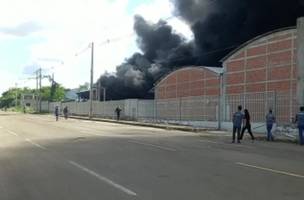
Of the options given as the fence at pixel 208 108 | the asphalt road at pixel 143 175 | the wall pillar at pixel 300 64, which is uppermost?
the wall pillar at pixel 300 64

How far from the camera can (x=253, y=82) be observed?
1986 inches

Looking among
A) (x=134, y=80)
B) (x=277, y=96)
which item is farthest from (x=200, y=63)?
(x=277, y=96)

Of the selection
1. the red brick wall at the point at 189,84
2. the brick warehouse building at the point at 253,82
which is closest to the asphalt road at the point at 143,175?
the brick warehouse building at the point at 253,82

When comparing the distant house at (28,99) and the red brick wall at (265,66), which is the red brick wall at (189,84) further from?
the distant house at (28,99)

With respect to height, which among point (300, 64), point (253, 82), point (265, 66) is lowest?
point (253, 82)

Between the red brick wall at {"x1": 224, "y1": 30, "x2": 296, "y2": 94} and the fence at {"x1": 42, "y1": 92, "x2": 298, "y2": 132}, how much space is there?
→ 3134 millimetres

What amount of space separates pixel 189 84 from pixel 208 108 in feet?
38.2

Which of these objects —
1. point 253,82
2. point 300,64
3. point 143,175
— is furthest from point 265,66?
point 143,175

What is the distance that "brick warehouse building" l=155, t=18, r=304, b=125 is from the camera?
41.3m

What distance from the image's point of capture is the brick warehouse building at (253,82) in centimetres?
4134

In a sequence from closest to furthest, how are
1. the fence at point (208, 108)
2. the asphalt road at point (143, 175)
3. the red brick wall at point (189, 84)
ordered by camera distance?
1. the asphalt road at point (143, 175)
2. the fence at point (208, 108)
3. the red brick wall at point (189, 84)

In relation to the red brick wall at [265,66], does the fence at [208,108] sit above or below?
below

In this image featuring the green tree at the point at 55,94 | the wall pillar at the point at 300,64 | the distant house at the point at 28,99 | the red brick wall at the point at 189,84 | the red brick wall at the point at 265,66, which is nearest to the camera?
the wall pillar at the point at 300,64

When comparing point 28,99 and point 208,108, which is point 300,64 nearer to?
point 208,108
